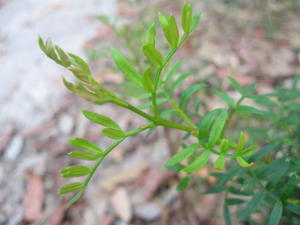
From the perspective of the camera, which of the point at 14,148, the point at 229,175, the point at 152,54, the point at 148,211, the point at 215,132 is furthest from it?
the point at 14,148

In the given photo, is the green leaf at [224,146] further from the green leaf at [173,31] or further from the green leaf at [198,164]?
the green leaf at [173,31]

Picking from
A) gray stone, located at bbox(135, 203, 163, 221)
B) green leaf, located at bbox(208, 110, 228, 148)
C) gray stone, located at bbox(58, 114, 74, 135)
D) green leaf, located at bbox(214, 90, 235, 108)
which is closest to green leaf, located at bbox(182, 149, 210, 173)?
green leaf, located at bbox(208, 110, 228, 148)

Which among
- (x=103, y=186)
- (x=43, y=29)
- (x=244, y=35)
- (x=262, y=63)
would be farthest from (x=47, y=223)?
(x=43, y=29)

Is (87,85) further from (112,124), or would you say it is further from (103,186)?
(103,186)

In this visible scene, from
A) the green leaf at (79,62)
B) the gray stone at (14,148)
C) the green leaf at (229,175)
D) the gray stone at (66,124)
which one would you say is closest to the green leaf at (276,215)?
the green leaf at (229,175)

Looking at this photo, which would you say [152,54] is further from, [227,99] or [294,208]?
[294,208]

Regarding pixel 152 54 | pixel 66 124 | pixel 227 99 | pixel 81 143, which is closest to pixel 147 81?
pixel 152 54

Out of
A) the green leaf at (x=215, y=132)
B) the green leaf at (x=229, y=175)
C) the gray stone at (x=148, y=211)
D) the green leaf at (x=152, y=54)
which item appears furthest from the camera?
the gray stone at (x=148, y=211)
